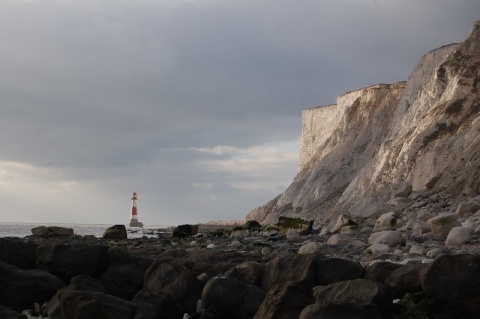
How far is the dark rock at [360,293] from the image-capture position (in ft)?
21.5

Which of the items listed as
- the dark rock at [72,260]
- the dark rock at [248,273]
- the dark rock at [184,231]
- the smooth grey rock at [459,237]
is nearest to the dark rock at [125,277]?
the dark rock at [72,260]

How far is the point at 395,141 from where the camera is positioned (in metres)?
34.6

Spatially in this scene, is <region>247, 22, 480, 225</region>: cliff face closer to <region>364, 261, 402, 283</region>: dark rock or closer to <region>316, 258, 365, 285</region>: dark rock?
<region>364, 261, 402, 283</region>: dark rock

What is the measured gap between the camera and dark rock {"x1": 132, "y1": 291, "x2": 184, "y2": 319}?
7.27 meters

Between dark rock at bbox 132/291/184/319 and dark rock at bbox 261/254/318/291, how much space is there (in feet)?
3.30

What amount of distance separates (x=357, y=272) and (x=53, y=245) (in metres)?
3.92

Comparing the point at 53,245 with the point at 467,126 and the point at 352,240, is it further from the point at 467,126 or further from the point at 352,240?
the point at 467,126

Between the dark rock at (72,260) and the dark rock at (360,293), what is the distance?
324cm

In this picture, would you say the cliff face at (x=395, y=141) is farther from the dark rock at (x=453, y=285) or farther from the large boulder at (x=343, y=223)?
the dark rock at (x=453, y=285)

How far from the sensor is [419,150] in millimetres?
28406

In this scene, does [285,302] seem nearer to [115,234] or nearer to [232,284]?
[232,284]

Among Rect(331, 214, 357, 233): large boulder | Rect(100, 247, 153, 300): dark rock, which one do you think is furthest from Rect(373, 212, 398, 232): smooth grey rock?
Rect(100, 247, 153, 300): dark rock

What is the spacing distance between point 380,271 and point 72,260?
3797 mm

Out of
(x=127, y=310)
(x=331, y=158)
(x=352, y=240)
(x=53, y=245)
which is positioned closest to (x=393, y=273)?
(x=127, y=310)
